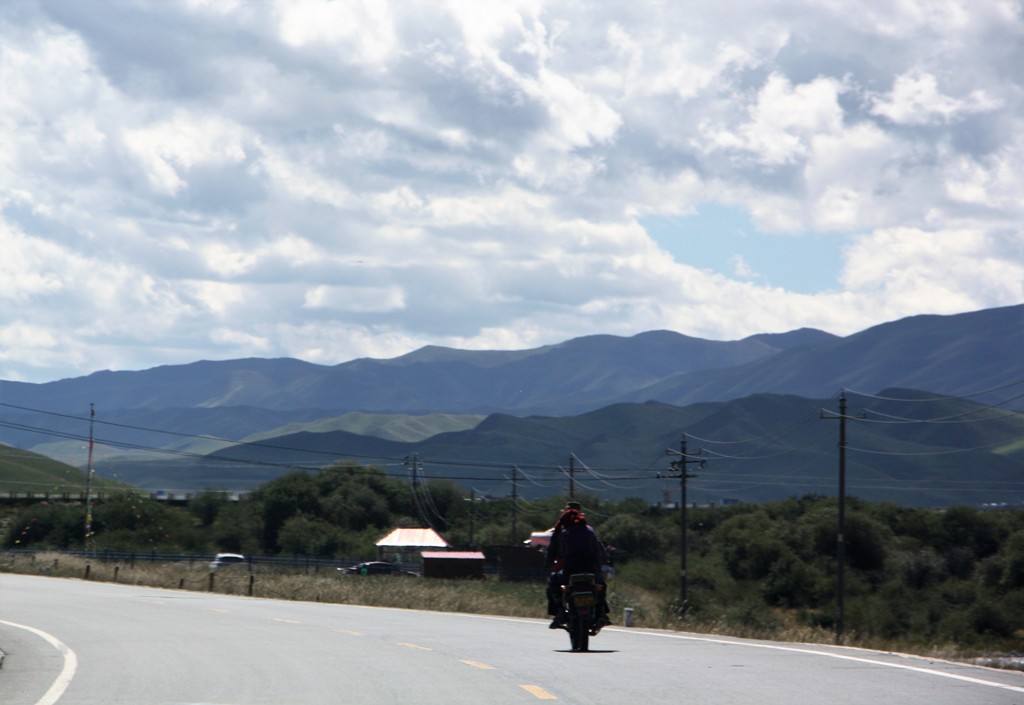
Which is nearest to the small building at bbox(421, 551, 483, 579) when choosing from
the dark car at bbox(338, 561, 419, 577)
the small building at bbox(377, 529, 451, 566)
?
the dark car at bbox(338, 561, 419, 577)

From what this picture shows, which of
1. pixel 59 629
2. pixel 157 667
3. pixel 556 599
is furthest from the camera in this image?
pixel 59 629

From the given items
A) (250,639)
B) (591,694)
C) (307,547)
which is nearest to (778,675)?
(591,694)

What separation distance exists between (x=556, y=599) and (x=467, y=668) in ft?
10.2

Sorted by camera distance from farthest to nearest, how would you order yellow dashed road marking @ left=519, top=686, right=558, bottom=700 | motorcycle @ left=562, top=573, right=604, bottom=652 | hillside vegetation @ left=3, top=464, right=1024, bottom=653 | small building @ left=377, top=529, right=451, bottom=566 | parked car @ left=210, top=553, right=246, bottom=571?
small building @ left=377, top=529, right=451, bottom=566 < parked car @ left=210, top=553, right=246, bottom=571 < hillside vegetation @ left=3, top=464, right=1024, bottom=653 < motorcycle @ left=562, top=573, right=604, bottom=652 < yellow dashed road marking @ left=519, top=686, right=558, bottom=700

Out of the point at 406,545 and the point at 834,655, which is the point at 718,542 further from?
the point at 834,655

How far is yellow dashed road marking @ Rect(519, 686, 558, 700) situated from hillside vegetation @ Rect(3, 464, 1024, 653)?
45.6 feet

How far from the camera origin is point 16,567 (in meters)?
55.5

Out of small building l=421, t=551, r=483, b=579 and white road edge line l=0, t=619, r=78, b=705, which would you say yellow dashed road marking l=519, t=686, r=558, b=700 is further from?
small building l=421, t=551, r=483, b=579

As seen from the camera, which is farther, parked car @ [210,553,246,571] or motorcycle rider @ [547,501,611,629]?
parked car @ [210,553,246,571]

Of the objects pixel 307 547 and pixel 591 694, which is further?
pixel 307 547

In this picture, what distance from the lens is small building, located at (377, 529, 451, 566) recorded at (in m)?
87.2

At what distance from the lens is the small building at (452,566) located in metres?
72.6

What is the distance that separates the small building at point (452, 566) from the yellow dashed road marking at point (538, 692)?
2341 inches

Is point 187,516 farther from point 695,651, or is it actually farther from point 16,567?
point 695,651
